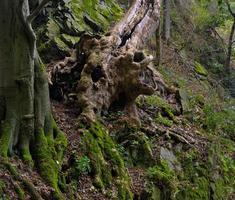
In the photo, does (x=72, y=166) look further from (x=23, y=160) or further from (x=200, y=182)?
(x=200, y=182)

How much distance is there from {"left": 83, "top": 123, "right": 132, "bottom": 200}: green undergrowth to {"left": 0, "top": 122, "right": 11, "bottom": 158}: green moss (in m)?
1.57

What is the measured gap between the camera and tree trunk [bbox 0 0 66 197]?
676 cm

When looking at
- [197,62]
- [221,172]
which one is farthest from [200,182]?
[197,62]

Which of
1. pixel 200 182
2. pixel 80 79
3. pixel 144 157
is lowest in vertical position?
pixel 200 182

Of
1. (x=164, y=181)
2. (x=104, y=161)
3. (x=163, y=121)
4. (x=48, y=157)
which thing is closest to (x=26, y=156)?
(x=48, y=157)

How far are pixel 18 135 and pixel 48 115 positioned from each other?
694 millimetres

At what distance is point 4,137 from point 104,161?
1960 millimetres

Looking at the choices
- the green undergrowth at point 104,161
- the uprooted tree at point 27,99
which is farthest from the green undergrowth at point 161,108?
the green undergrowth at point 104,161

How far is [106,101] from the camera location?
9.31 meters

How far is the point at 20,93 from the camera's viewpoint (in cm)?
695

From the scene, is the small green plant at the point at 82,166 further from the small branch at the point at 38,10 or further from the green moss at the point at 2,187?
the small branch at the point at 38,10

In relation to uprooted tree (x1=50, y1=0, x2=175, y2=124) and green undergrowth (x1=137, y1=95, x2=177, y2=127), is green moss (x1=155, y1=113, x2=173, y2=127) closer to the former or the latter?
green undergrowth (x1=137, y1=95, x2=177, y2=127)

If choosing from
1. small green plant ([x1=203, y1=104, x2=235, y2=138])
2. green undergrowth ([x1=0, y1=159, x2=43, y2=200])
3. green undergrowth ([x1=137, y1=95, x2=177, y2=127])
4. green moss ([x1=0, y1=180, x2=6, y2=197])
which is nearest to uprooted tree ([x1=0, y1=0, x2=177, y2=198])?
green undergrowth ([x1=0, y1=159, x2=43, y2=200])

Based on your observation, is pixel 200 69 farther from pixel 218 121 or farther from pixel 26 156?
pixel 26 156
